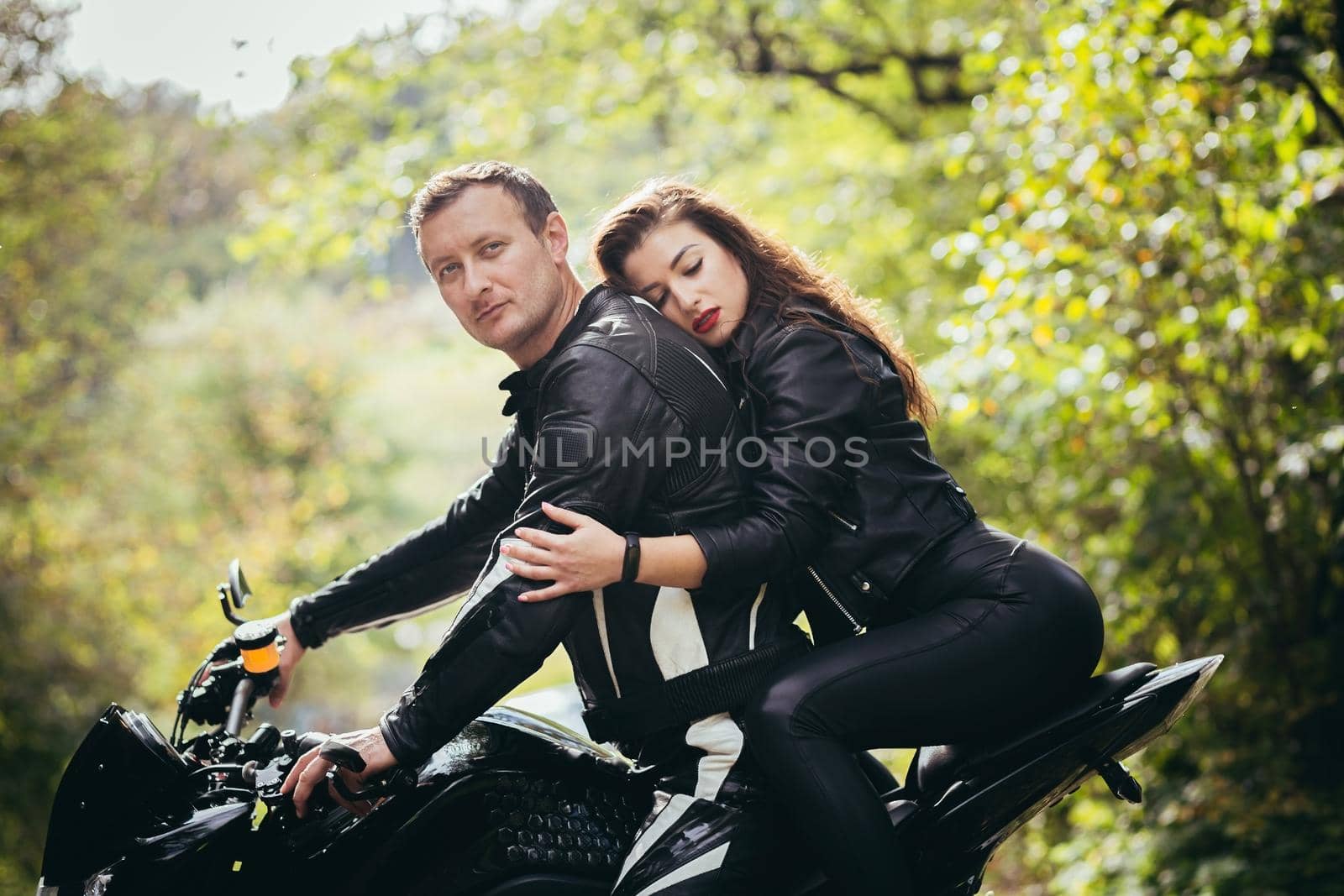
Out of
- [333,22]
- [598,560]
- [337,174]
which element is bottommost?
[598,560]

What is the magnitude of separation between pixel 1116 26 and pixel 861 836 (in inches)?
137

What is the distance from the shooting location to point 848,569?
6.64 ft

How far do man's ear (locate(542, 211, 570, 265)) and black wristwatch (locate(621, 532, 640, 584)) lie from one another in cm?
68

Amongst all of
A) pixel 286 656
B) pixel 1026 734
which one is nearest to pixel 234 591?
pixel 286 656

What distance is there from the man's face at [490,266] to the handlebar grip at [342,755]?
31.6 inches

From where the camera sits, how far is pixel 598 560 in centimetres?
181

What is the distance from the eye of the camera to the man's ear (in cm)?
224

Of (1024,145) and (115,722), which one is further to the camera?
(1024,145)

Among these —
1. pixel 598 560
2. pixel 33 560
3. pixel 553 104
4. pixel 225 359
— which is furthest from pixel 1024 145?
pixel 225 359

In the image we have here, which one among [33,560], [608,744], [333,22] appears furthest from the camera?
[33,560]

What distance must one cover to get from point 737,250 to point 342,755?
4.12 ft

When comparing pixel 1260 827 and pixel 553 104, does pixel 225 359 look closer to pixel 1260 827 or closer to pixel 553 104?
pixel 553 104

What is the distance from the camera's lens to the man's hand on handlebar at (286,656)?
7.69 ft

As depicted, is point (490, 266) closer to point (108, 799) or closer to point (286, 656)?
point (286, 656)
